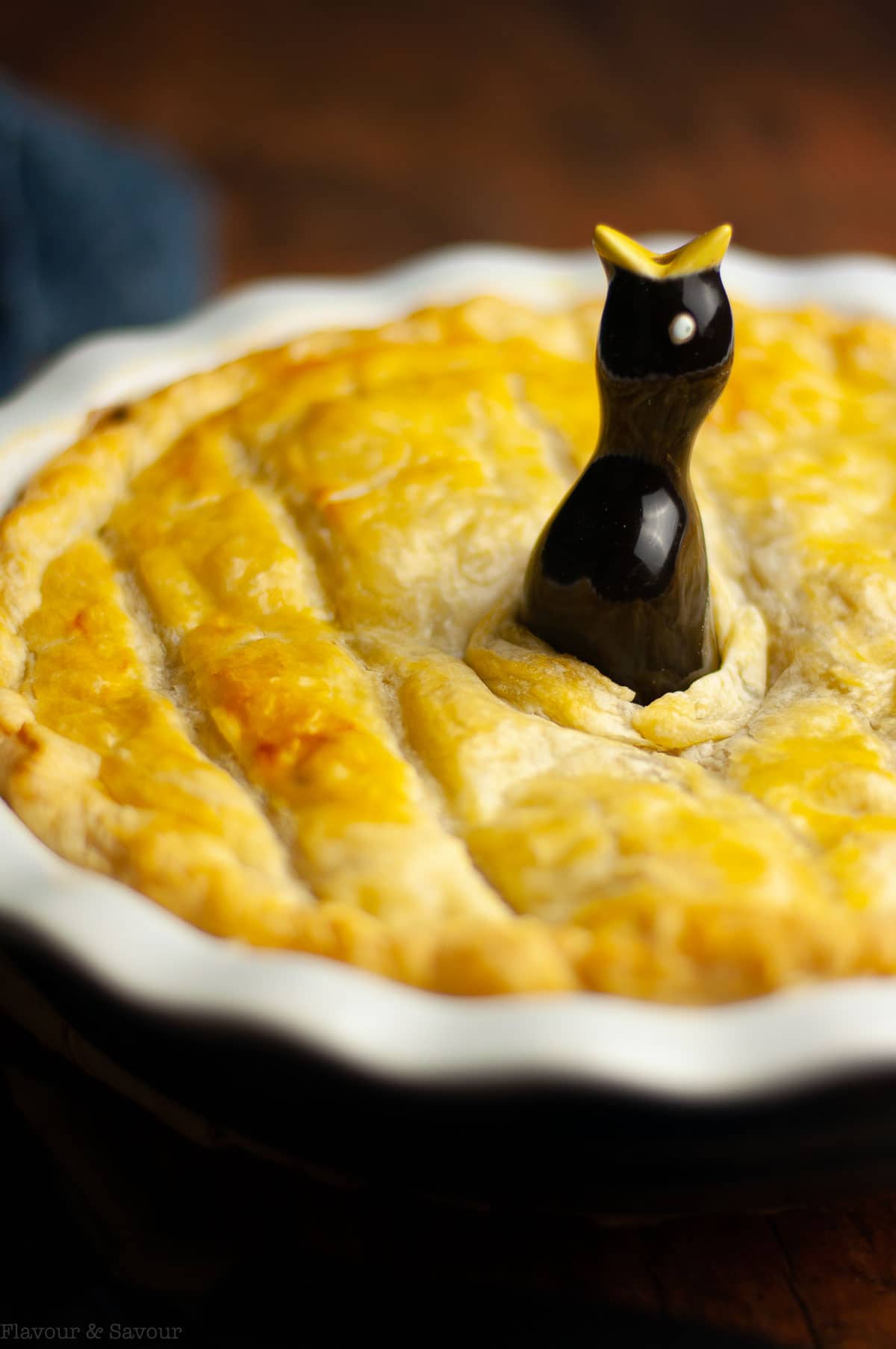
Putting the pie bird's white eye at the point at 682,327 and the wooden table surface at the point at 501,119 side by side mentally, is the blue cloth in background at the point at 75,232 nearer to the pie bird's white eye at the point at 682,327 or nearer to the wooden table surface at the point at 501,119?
the wooden table surface at the point at 501,119

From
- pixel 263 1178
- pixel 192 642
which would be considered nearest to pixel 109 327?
pixel 192 642

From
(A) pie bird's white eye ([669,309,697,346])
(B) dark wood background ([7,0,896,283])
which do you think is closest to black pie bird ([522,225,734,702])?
(A) pie bird's white eye ([669,309,697,346])

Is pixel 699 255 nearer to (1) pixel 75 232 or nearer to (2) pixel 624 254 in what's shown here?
(2) pixel 624 254

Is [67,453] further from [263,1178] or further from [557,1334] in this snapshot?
[557,1334]

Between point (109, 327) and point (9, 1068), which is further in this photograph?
point (109, 327)

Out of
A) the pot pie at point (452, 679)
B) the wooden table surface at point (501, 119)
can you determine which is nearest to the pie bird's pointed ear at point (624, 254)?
the pot pie at point (452, 679)

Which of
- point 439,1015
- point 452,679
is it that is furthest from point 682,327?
point 439,1015
